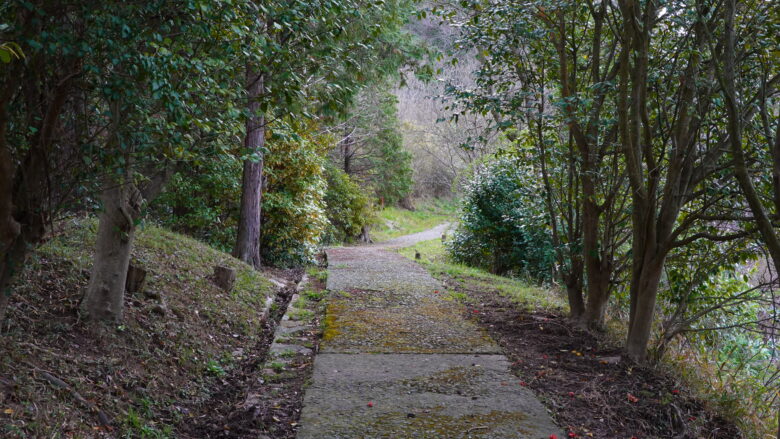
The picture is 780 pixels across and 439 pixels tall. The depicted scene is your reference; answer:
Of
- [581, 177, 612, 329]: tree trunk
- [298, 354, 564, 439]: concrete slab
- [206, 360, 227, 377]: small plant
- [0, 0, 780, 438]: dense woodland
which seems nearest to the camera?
[0, 0, 780, 438]: dense woodland

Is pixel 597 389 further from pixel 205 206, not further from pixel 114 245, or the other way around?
pixel 205 206

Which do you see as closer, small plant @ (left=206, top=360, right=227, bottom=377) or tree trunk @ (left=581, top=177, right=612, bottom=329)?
small plant @ (left=206, top=360, right=227, bottom=377)

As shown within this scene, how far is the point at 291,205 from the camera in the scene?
1175 centimetres

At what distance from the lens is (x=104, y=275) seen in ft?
15.0

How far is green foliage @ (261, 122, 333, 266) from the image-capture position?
38.7 ft

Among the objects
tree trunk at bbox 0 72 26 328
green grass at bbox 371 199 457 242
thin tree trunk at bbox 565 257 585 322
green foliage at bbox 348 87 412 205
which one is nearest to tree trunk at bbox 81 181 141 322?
tree trunk at bbox 0 72 26 328

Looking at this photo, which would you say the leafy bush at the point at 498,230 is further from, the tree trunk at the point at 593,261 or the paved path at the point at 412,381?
the tree trunk at the point at 593,261

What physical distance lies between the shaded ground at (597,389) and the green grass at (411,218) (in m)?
19.8

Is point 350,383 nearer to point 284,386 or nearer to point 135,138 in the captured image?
point 284,386

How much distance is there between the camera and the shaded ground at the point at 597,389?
3979 millimetres

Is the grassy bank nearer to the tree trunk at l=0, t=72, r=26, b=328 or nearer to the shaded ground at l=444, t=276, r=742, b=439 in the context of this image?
the shaded ground at l=444, t=276, r=742, b=439

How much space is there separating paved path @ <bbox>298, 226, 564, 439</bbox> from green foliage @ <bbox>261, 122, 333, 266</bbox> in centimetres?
439

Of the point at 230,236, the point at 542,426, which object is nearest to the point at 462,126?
the point at 230,236

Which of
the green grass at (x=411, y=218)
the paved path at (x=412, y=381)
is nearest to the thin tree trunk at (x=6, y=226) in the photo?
the paved path at (x=412, y=381)
